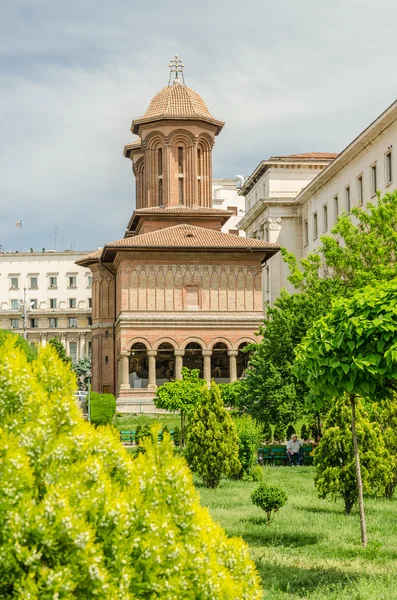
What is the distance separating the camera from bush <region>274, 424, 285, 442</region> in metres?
28.3

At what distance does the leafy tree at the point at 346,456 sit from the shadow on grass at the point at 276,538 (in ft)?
6.11

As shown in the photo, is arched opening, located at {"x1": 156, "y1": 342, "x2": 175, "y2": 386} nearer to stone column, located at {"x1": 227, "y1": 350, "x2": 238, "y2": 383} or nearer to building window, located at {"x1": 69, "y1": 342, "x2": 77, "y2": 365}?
stone column, located at {"x1": 227, "y1": 350, "x2": 238, "y2": 383}

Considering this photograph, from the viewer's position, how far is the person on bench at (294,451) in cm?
2566

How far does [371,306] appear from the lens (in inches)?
329

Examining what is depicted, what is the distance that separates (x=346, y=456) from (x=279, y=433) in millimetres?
13937

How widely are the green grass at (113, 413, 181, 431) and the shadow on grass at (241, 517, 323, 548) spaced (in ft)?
70.5

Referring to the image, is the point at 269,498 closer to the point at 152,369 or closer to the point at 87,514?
the point at 87,514

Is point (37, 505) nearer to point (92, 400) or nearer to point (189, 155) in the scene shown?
point (92, 400)

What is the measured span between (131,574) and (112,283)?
4877cm

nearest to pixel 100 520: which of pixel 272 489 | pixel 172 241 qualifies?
pixel 272 489

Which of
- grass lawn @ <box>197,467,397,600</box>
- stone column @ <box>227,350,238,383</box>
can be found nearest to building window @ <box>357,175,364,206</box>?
stone column @ <box>227,350,238,383</box>

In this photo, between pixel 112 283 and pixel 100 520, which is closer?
pixel 100 520

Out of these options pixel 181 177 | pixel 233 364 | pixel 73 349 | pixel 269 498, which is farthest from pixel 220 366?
pixel 73 349

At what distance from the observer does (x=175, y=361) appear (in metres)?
47.5
